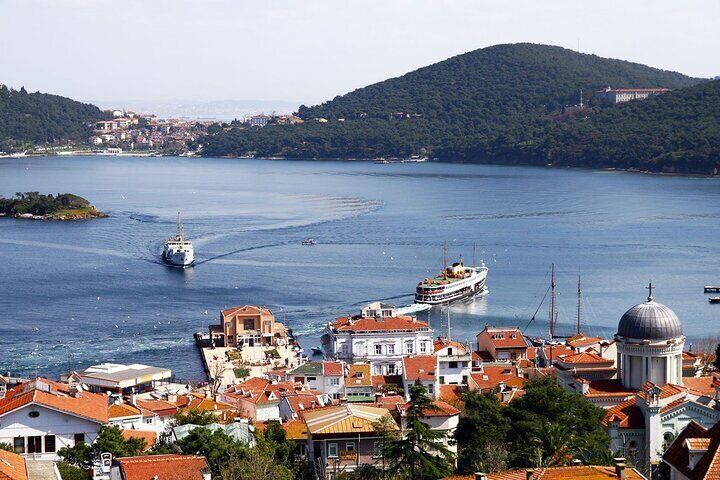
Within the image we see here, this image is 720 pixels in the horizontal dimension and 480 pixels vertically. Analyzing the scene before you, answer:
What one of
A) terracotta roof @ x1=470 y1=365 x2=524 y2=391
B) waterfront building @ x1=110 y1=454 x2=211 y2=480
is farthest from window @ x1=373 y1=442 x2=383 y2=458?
terracotta roof @ x1=470 y1=365 x2=524 y2=391

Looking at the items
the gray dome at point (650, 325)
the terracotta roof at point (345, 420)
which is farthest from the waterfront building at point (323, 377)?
the terracotta roof at point (345, 420)

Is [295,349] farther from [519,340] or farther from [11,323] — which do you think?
[11,323]

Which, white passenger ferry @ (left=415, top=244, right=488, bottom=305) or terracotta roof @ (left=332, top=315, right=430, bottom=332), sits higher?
terracotta roof @ (left=332, top=315, right=430, bottom=332)

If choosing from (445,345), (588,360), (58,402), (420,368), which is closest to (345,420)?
(58,402)

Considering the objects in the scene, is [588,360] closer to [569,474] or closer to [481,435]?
[481,435]

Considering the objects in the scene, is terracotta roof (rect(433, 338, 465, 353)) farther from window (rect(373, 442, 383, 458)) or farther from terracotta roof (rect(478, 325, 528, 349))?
window (rect(373, 442, 383, 458))
